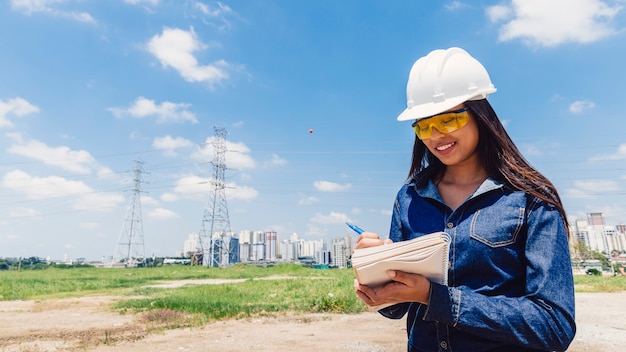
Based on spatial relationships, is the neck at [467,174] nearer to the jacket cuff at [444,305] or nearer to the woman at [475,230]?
the woman at [475,230]

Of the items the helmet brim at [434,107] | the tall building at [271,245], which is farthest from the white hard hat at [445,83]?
the tall building at [271,245]

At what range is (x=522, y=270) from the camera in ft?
3.02

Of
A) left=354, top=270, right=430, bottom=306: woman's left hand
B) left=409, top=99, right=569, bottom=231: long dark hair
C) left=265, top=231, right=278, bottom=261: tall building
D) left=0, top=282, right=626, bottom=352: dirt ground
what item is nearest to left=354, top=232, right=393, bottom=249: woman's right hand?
left=354, top=270, right=430, bottom=306: woman's left hand

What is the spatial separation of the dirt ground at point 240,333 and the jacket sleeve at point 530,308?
3.93 metres

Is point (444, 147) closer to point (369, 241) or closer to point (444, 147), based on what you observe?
point (444, 147)

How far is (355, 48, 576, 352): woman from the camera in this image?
853 mm

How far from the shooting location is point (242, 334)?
5.31 metres

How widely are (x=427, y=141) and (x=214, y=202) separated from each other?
32652 millimetres

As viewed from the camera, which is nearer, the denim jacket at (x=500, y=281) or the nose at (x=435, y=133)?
the denim jacket at (x=500, y=281)

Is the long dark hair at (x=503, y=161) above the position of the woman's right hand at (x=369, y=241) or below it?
above

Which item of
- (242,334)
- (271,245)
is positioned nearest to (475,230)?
(242,334)

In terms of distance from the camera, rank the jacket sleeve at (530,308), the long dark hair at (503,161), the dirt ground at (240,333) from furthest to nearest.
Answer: the dirt ground at (240,333) → the long dark hair at (503,161) → the jacket sleeve at (530,308)

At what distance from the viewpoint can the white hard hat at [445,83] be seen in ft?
3.56

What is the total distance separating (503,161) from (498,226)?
0.21 m
